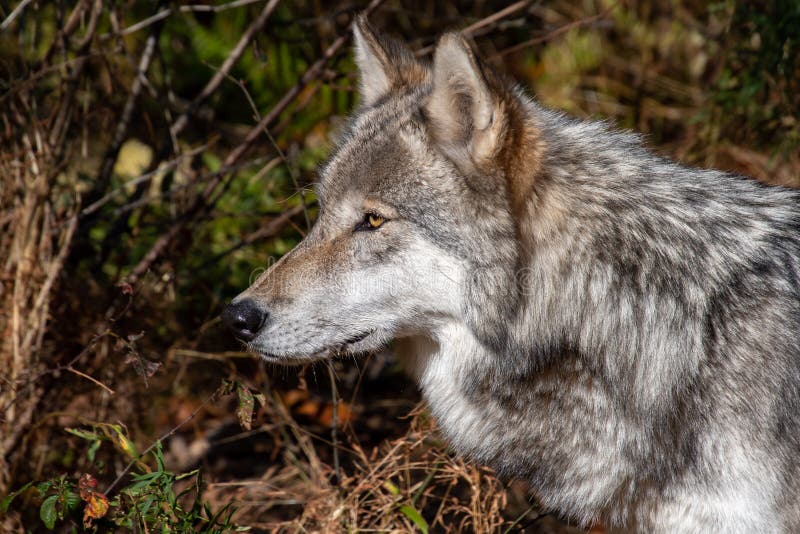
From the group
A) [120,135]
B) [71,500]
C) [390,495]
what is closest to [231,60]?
[120,135]

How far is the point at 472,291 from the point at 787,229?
1.10m

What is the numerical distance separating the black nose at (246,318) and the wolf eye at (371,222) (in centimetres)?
45

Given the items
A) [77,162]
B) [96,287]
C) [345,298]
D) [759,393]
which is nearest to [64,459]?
[96,287]

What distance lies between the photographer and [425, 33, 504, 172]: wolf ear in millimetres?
2488

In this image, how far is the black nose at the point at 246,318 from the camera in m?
2.81

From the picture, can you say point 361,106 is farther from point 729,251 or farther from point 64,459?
point 64,459

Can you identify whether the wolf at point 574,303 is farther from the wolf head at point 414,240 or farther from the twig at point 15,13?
the twig at point 15,13

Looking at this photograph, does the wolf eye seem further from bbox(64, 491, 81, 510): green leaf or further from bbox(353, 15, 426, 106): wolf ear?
bbox(64, 491, 81, 510): green leaf

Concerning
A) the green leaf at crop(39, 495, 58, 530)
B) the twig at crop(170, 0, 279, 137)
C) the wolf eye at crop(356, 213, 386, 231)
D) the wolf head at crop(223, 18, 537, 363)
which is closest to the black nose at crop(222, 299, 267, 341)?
the wolf head at crop(223, 18, 537, 363)

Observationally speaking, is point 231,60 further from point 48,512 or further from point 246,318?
point 48,512

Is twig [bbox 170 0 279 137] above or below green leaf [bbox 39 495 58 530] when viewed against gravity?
above

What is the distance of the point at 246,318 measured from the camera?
Result: 2812 millimetres

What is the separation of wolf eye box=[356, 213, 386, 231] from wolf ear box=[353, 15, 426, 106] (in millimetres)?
690

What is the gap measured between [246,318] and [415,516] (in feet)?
3.52
